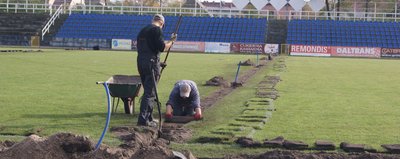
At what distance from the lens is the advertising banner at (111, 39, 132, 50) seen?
6191cm

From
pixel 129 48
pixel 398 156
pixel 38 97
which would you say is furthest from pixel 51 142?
pixel 129 48

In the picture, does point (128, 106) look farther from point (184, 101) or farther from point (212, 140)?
point (212, 140)

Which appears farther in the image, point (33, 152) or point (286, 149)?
point (286, 149)

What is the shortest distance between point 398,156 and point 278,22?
6014 cm

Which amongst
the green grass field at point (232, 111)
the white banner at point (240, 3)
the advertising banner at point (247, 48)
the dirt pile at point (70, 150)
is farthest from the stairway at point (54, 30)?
the dirt pile at point (70, 150)

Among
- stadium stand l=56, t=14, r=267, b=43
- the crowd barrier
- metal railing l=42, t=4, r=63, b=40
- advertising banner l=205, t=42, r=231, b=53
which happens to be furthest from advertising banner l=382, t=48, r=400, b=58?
metal railing l=42, t=4, r=63, b=40

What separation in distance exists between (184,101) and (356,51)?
161 feet

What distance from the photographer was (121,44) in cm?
6231

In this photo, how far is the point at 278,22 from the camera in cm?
6812

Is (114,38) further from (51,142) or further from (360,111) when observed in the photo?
(51,142)

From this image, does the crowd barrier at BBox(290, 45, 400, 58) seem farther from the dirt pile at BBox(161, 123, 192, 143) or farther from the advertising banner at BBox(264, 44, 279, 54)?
the dirt pile at BBox(161, 123, 192, 143)

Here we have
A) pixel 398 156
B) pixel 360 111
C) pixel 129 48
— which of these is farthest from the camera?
pixel 129 48

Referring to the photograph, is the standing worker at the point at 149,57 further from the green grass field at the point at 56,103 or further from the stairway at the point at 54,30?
the stairway at the point at 54,30

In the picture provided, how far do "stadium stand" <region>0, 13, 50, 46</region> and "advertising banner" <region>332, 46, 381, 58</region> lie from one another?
3095 centimetres
